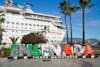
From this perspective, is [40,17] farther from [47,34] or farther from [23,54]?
[23,54]

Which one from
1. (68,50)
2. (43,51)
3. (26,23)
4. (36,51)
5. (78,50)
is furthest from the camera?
(26,23)

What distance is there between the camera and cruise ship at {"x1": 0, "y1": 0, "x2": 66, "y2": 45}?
6994 cm

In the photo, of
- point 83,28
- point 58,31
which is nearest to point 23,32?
point 58,31

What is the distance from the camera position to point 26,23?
249ft

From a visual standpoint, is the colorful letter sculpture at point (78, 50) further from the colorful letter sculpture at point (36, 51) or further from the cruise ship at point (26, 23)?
the cruise ship at point (26, 23)

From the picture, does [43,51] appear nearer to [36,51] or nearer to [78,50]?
[36,51]

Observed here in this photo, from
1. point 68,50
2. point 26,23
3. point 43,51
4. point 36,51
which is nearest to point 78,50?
point 68,50

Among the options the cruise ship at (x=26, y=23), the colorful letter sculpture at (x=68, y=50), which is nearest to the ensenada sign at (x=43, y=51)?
the colorful letter sculpture at (x=68, y=50)

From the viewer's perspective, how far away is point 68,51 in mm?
31797

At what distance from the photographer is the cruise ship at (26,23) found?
69938 millimetres

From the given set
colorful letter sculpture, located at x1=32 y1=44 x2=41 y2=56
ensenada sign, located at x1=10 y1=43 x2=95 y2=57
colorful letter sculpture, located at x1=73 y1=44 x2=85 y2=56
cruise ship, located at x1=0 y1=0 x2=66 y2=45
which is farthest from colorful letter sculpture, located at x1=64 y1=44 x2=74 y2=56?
cruise ship, located at x1=0 y1=0 x2=66 y2=45

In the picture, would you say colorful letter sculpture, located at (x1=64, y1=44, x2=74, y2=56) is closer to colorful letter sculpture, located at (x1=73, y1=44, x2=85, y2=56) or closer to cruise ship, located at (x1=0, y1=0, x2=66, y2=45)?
colorful letter sculpture, located at (x1=73, y1=44, x2=85, y2=56)

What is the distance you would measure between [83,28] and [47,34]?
1232 inches

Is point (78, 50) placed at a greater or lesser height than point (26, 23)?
lesser
